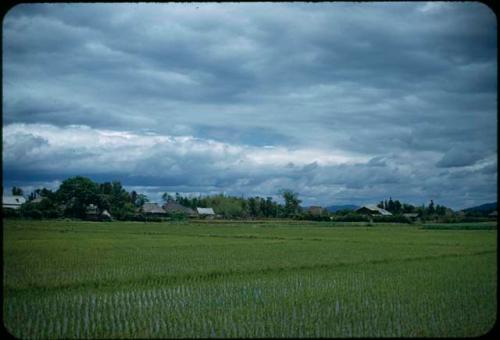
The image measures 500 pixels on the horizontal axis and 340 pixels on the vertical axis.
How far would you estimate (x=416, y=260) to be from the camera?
18.3 metres

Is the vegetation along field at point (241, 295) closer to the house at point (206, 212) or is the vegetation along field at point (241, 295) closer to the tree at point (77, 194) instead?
the tree at point (77, 194)

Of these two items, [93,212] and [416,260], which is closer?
[416,260]

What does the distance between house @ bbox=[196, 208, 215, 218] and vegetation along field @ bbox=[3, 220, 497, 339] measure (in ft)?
216

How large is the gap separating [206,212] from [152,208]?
59.2ft

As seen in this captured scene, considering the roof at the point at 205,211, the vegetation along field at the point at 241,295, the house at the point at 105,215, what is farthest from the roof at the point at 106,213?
the vegetation along field at the point at 241,295

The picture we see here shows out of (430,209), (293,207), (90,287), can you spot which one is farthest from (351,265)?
(293,207)

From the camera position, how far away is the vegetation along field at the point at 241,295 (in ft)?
24.3

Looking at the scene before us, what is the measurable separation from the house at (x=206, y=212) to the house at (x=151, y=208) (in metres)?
12.1

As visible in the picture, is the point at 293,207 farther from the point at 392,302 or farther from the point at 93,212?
the point at 392,302

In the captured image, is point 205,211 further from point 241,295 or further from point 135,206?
point 241,295

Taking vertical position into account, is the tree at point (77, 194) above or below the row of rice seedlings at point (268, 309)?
above

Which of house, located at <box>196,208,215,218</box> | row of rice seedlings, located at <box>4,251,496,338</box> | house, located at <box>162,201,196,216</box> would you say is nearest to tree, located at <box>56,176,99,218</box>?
house, located at <box>162,201,196,216</box>

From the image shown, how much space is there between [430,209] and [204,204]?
42079 millimetres

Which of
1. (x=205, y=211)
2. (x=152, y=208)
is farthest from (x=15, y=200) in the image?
(x=205, y=211)
